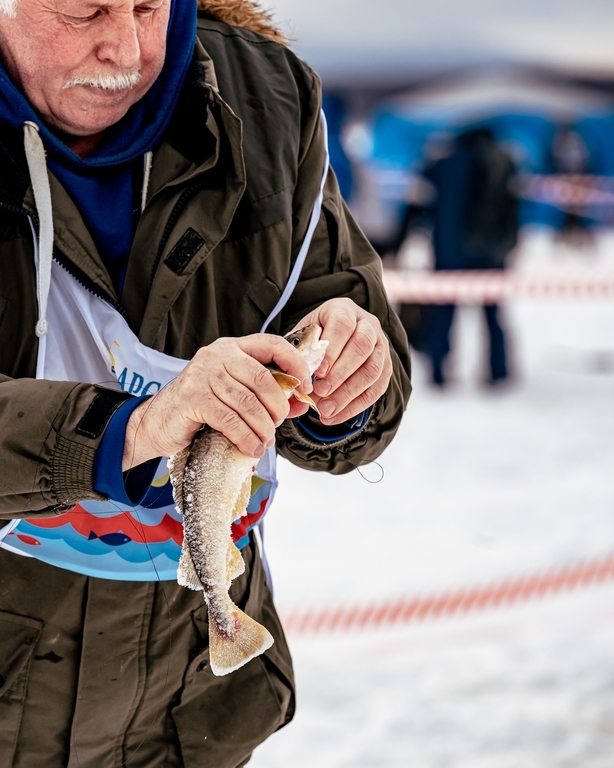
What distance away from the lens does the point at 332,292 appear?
185cm

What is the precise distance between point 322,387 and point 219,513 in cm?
28

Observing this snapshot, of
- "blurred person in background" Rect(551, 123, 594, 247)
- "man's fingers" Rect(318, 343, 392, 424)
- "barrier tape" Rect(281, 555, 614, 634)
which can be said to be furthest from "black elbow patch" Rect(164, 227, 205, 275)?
"blurred person in background" Rect(551, 123, 594, 247)

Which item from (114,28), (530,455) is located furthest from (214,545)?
(530,455)

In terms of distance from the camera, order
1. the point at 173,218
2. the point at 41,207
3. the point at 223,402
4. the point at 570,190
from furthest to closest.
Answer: the point at 570,190 < the point at 173,218 < the point at 41,207 < the point at 223,402

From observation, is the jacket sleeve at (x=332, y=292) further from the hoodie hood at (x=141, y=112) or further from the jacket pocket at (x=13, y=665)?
the jacket pocket at (x=13, y=665)

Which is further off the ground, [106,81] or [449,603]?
[106,81]

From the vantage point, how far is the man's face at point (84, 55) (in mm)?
1589

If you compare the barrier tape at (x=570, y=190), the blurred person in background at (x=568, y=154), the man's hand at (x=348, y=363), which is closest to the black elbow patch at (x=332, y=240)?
the man's hand at (x=348, y=363)

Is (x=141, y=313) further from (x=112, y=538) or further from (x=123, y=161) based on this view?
(x=112, y=538)

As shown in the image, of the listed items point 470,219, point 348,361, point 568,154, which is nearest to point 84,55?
point 348,361

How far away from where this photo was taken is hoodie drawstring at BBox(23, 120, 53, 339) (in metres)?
1.56

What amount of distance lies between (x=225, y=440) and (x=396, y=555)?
12.4ft

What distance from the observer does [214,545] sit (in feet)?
4.71

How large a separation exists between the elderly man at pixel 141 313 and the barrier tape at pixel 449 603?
2.38 metres
